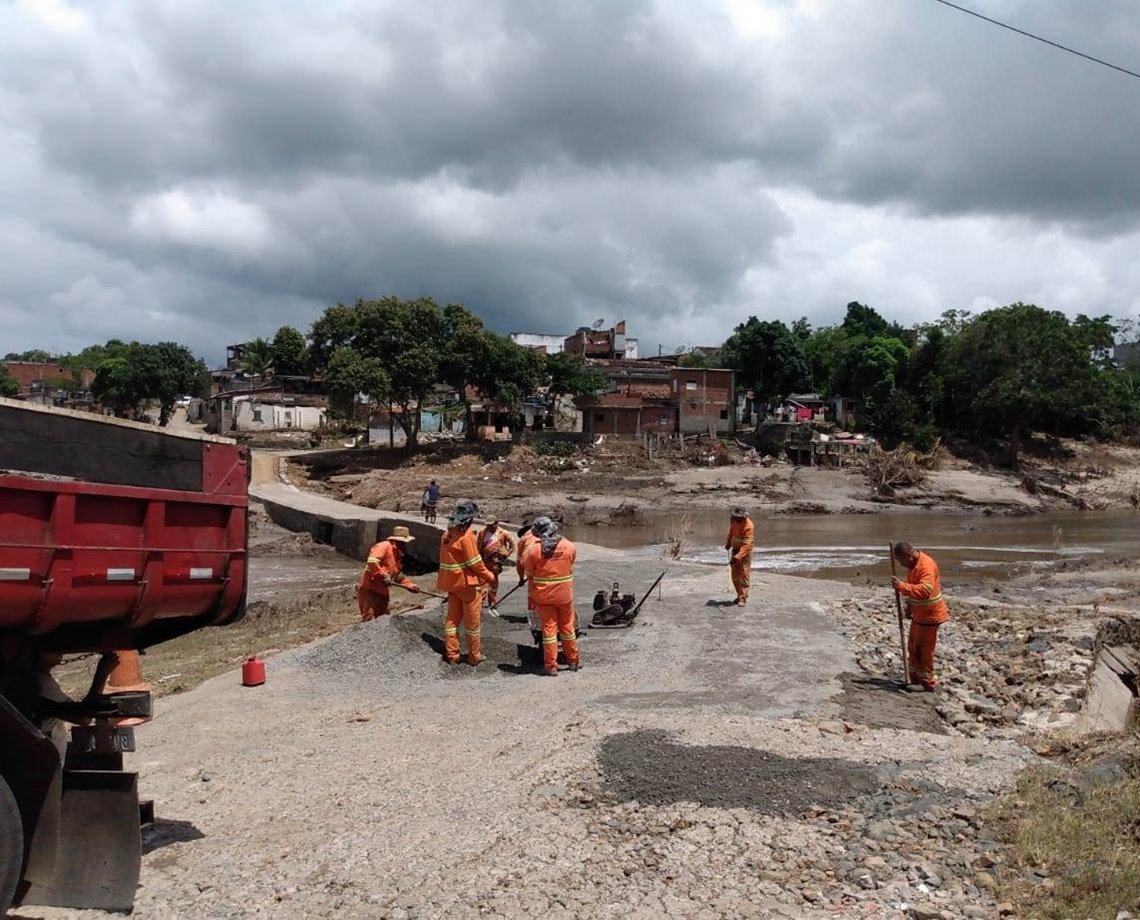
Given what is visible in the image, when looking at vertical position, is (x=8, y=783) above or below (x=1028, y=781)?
above

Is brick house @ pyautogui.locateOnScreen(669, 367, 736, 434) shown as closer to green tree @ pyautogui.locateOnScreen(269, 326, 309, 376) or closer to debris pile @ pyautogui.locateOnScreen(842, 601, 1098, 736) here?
green tree @ pyautogui.locateOnScreen(269, 326, 309, 376)

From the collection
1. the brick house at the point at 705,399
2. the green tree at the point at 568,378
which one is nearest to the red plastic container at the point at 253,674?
the green tree at the point at 568,378

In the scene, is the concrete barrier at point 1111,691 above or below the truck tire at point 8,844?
below

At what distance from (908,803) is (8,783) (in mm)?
4649

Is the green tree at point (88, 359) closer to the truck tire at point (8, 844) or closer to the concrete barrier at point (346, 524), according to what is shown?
the concrete barrier at point (346, 524)

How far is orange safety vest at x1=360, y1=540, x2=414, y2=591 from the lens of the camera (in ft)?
→ 38.0

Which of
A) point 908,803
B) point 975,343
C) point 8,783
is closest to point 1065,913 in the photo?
point 908,803

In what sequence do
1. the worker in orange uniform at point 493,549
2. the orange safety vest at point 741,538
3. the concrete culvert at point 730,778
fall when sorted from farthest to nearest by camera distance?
the orange safety vest at point 741,538
the worker in orange uniform at point 493,549
the concrete culvert at point 730,778

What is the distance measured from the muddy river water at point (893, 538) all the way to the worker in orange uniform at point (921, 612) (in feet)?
44.1

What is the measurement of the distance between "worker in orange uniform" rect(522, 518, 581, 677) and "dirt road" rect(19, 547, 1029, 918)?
0.32 m

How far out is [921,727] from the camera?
7.51 m

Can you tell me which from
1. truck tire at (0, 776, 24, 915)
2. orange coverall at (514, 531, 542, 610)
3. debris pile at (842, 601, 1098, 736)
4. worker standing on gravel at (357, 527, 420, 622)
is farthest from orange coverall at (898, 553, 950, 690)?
truck tire at (0, 776, 24, 915)

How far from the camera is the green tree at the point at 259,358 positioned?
6869cm

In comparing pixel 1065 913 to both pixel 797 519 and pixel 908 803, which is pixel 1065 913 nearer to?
pixel 908 803
